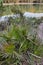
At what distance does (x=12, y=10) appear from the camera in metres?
3.27

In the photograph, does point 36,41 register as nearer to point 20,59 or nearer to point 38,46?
point 38,46

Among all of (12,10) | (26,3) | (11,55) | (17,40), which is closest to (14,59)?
(11,55)

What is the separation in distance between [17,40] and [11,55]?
0.57 ft

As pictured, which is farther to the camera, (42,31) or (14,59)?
(42,31)

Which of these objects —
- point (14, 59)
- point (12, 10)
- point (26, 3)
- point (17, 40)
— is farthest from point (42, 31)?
point (26, 3)

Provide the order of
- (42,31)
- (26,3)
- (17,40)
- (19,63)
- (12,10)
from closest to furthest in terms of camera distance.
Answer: (19,63) < (17,40) < (42,31) < (12,10) < (26,3)

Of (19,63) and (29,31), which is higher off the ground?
(29,31)

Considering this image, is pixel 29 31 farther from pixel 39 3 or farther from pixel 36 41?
pixel 39 3

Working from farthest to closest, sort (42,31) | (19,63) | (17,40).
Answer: (42,31), (17,40), (19,63)

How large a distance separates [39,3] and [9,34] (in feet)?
7.70

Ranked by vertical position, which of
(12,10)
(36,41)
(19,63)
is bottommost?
(19,63)

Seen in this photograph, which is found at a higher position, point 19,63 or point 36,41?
point 36,41

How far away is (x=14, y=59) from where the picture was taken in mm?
2053

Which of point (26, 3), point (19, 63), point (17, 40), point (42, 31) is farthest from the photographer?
point (26, 3)
